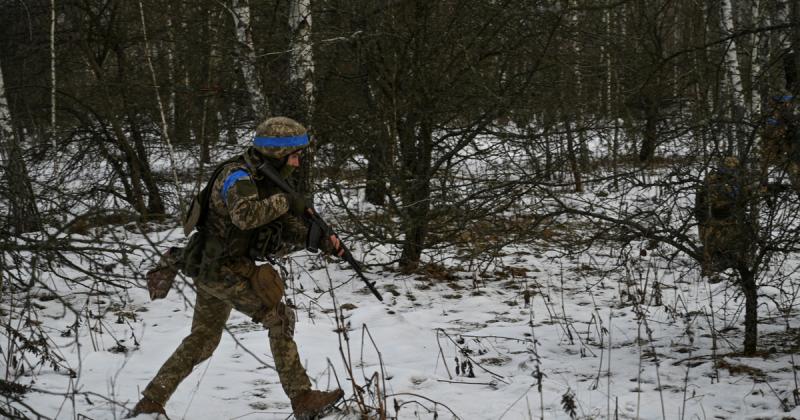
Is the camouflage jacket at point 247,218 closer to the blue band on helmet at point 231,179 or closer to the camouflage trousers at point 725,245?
the blue band on helmet at point 231,179

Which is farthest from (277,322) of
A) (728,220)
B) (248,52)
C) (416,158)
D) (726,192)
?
(248,52)

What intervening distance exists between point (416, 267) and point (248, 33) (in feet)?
9.73

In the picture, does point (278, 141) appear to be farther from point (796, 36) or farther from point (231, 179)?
point (796, 36)

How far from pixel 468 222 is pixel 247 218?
8.40ft

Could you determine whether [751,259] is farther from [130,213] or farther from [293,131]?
[130,213]

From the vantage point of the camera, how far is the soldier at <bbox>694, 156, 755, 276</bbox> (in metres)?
3.86

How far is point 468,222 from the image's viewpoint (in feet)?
18.0

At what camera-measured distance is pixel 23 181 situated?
3209mm

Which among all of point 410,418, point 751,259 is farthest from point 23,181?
point 751,259

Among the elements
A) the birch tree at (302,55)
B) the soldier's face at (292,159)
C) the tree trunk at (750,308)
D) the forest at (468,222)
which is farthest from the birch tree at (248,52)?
the tree trunk at (750,308)

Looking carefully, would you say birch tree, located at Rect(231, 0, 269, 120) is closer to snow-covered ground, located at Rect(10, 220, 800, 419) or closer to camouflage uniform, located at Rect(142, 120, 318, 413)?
snow-covered ground, located at Rect(10, 220, 800, 419)

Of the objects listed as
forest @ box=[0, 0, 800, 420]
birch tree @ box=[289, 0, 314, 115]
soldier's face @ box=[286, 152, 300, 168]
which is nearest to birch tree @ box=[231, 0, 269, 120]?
forest @ box=[0, 0, 800, 420]

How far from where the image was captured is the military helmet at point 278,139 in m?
3.48

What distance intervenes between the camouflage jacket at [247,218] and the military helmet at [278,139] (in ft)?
0.32
